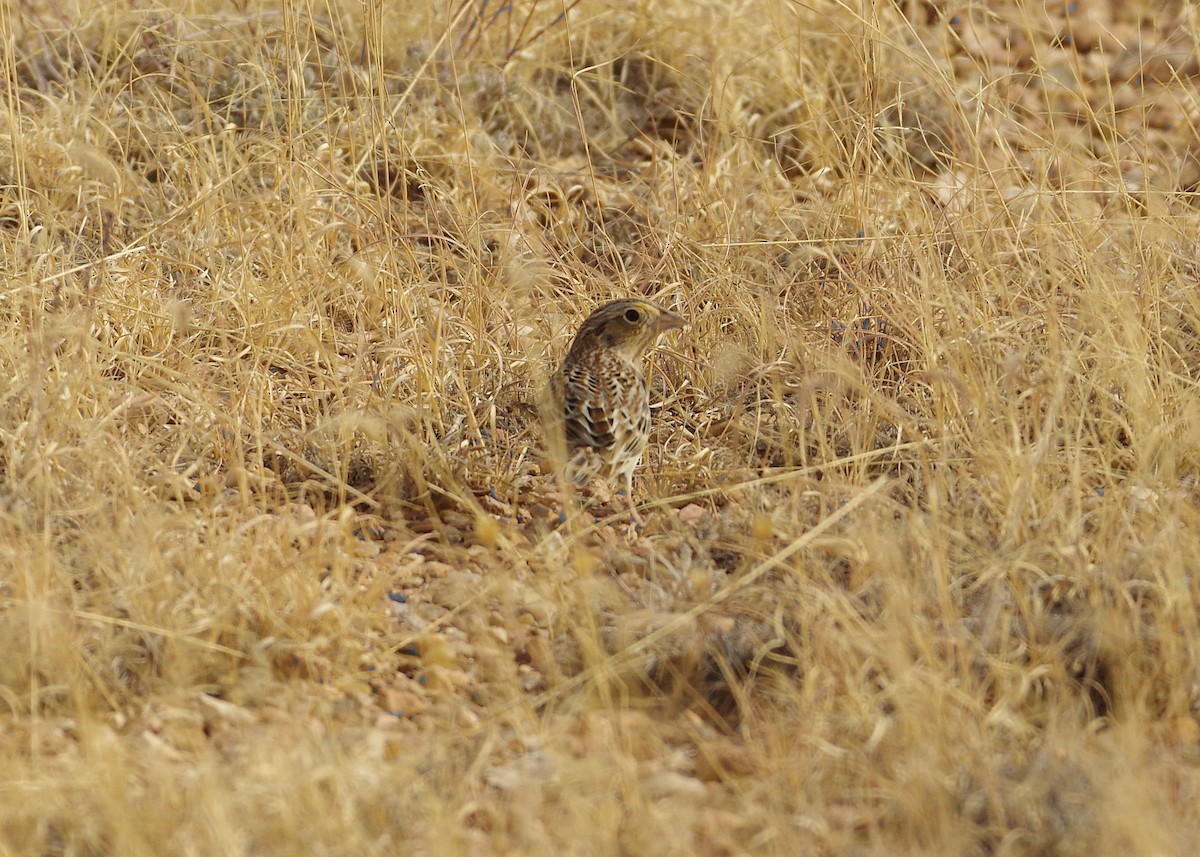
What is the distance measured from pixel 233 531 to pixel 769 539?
133 cm

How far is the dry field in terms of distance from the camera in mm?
2971

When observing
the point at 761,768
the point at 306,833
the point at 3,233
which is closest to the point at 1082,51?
the point at 3,233

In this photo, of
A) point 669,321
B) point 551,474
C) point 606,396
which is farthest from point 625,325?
point 551,474

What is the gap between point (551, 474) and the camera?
4.48 m

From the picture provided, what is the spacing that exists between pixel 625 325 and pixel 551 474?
49cm

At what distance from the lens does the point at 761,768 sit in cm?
308

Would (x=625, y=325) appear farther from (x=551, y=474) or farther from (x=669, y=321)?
(x=551, y=474)

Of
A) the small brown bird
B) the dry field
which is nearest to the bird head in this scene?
the small brown bird

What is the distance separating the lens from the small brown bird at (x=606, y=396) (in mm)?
A: 4133

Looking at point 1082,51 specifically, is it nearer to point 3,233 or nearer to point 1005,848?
point 3,233

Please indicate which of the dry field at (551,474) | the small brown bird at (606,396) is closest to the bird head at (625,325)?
the small brown bird at (606,396)

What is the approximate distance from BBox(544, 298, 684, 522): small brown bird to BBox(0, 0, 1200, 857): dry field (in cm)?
18

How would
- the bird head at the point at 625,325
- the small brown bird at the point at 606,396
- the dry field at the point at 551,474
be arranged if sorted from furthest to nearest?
1. the bird head at the point at 625,325
2. the small brown bird at the point at 606,396
3. the dry field at the point at 551,474

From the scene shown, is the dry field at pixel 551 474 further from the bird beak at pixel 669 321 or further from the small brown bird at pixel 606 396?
the bird beak at pixel 669 321
